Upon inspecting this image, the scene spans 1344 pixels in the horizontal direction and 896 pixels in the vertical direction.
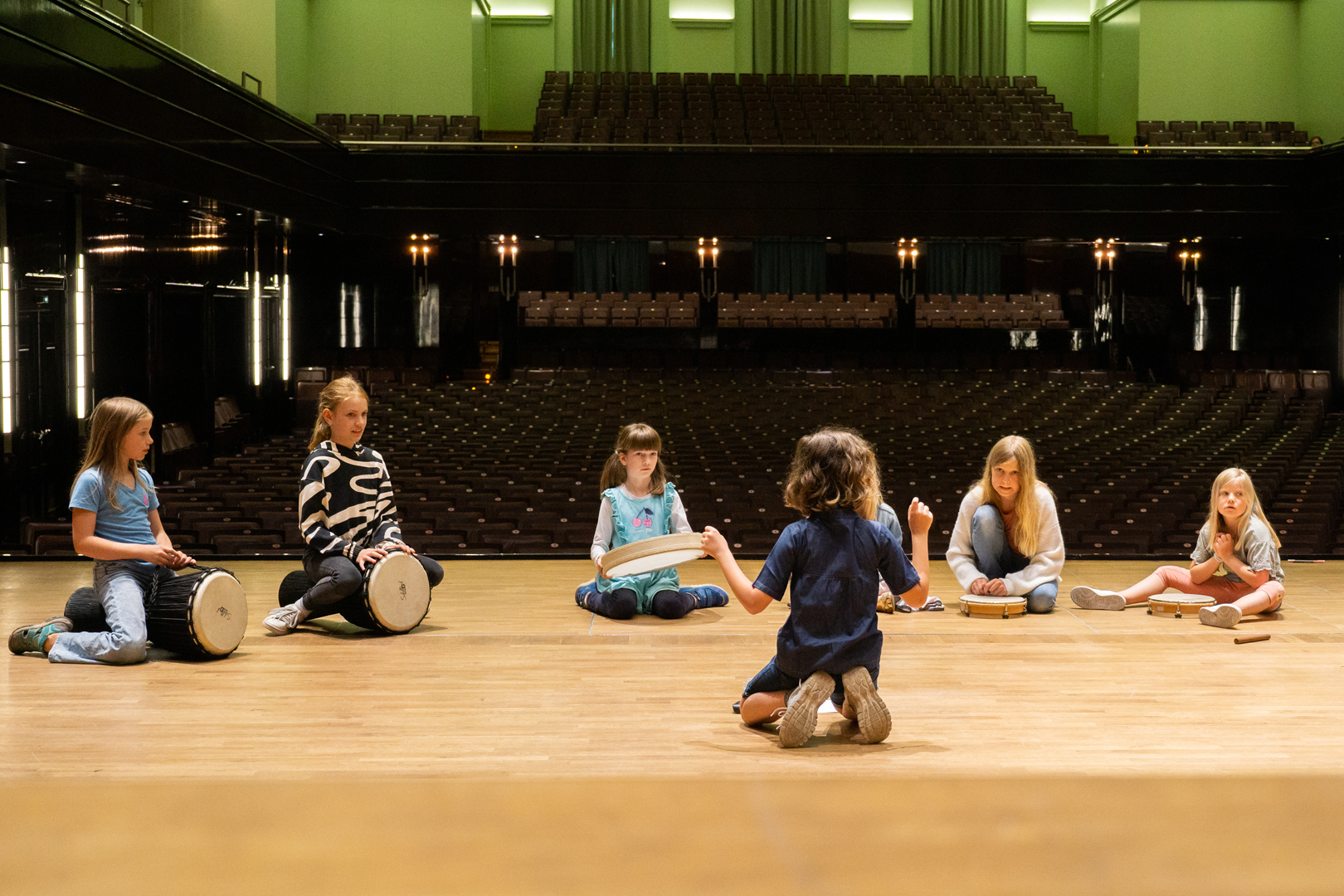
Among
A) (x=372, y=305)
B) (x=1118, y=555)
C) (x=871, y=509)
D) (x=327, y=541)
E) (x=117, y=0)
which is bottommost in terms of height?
(x=1118, y=555)

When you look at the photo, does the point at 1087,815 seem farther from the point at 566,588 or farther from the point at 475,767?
the point at 566,588

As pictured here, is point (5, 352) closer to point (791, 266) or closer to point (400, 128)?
point (400, 128)

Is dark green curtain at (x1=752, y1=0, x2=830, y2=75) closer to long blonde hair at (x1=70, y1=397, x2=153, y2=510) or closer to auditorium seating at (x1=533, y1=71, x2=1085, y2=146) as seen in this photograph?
auditorium seating at (x1=533, y1=71, x2=1085, y2=146)

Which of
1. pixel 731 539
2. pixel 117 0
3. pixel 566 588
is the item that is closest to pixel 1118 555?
pixel 731 539

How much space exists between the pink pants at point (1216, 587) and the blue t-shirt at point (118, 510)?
4.90 meters

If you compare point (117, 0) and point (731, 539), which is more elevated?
point (117, 0)

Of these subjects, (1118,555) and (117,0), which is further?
(117,0)

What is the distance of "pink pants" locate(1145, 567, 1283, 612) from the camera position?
5570 millimetres

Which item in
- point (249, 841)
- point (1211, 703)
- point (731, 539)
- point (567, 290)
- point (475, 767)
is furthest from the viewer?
point (567, 290)

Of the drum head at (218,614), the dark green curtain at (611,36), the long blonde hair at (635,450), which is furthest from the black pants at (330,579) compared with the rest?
the dark green curtain at (611,36)

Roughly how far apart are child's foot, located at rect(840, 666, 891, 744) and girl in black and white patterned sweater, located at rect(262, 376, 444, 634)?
2509mm

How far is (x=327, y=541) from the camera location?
204 inches

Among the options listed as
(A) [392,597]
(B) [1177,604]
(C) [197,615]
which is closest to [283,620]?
(A) [392,597]

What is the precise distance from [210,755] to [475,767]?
83cm
